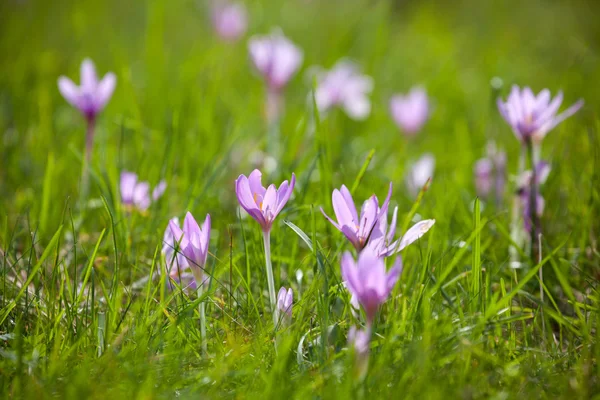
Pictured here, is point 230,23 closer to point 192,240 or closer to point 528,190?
point 528,190

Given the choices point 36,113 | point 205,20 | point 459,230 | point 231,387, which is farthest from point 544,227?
point 205,20

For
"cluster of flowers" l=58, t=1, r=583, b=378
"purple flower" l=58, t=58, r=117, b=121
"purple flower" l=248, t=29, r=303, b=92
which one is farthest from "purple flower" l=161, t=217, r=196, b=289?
"purple flower" l=248, t=29, r=303, b=92

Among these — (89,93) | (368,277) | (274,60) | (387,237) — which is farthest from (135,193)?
(274,60)

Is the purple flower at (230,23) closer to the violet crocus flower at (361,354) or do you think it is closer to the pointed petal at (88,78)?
the pointed petal at (88,78)

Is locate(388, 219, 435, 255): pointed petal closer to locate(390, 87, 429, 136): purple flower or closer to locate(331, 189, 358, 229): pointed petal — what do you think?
locate(331, 189, 358, 229): pointed petal

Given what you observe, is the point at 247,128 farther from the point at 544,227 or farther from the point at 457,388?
the point at 457,388

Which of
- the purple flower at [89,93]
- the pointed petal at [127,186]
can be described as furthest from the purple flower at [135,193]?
the purple flower at [89,93]
